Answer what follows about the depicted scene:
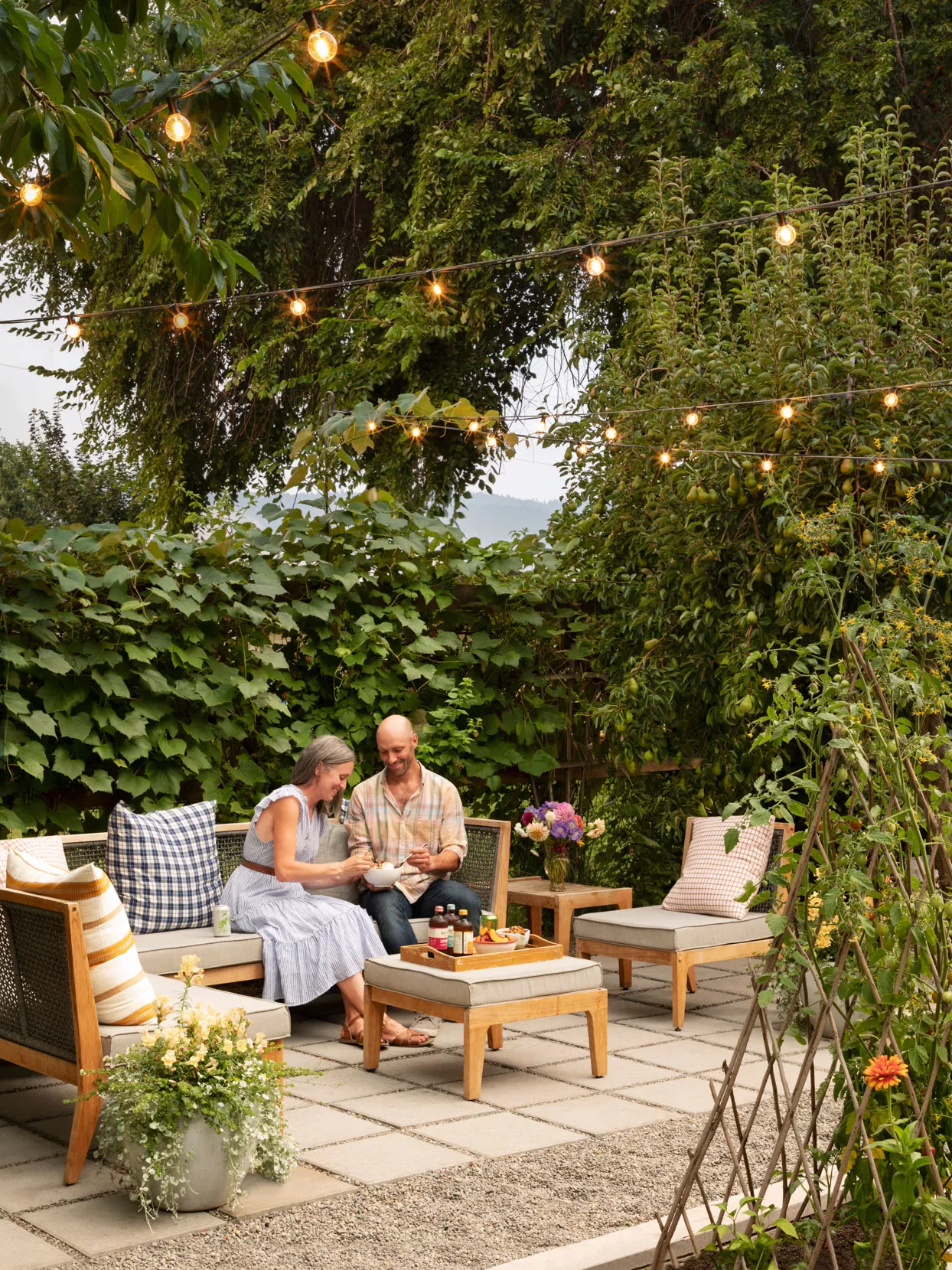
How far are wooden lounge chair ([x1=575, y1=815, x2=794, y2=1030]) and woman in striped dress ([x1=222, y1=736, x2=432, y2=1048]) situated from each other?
92 cm

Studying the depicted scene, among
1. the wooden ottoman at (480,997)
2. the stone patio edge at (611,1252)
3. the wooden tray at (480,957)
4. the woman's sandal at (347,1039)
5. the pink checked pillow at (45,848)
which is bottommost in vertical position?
the woman's sandal at (347,1039)

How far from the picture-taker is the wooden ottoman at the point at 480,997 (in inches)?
169

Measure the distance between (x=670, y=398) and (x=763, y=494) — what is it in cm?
66

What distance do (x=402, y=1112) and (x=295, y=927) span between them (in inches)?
39.8

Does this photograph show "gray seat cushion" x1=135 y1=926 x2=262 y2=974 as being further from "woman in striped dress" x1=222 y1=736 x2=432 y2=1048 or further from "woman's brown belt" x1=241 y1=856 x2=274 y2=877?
"woman's brown belt" x1=241 y1=856 x2=274 y2=877

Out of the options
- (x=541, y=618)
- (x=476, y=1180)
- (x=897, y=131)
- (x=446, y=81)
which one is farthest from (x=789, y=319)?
(x=446, y=81)

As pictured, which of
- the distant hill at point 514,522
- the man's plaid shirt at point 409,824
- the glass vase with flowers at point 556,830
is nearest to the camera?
the man's plaid shirt at point 409,824

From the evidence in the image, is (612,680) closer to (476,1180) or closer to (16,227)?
(476,1180)

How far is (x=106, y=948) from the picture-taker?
3.65 meters

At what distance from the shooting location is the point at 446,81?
9883 millimetres

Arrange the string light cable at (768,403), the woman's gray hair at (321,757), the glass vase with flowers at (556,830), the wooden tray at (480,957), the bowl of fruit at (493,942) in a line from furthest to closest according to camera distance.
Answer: the glass vase with flowers at (556,830) < the string light cable at (768,403) < the woman's gray hair at (321,757) < the bowl of fruit at (493,942) < the wooden tray at (480,957)

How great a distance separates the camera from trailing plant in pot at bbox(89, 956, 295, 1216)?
10.6 ft

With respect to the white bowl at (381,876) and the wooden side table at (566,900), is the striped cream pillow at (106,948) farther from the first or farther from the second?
the wooden side table at (566,900)

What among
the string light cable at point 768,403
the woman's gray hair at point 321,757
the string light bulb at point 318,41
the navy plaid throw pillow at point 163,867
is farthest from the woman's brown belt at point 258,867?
the string light bulb at point 318,41
